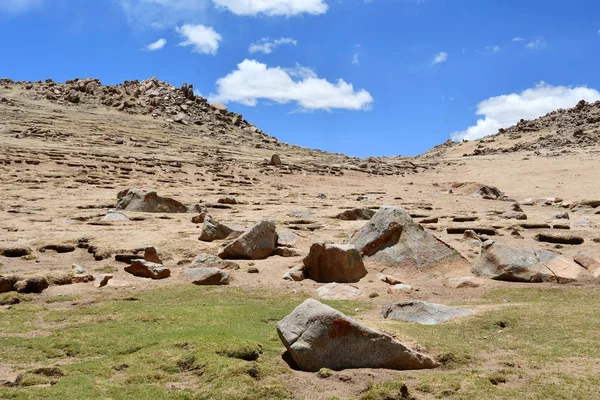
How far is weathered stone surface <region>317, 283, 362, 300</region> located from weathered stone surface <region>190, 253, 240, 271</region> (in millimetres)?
1988

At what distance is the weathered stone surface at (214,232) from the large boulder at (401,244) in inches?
120

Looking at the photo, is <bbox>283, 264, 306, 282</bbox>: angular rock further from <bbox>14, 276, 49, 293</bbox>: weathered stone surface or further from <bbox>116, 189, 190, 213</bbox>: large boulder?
<bbox>116, 189, 190, 213</bbox>: large boulder

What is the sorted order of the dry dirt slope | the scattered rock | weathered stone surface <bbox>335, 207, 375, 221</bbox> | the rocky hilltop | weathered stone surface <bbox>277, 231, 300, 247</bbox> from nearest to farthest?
the dry dirt slope → the scattered rock → weathered stone surface <bbox>277, 231, 300, 247</bbox> → weathered stone surface <bbox>335, 207, 375, 221</bbox> → the rocky hilltop

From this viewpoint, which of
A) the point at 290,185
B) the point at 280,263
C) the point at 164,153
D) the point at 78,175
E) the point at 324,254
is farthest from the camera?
the point at 164,153

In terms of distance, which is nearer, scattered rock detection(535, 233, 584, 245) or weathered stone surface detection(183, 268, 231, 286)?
weathered stone surface detection(183, 268, 231, 286)

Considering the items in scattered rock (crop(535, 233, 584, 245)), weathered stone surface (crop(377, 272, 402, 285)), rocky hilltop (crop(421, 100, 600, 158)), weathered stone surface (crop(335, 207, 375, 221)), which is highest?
rocky hilltop (crop(421, 100, 600, 158))

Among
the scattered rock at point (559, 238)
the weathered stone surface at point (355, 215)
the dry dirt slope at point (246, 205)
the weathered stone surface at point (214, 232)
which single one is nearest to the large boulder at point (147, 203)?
the dry dirt slope at point (246, 205)

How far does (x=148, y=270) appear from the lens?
33.1ft

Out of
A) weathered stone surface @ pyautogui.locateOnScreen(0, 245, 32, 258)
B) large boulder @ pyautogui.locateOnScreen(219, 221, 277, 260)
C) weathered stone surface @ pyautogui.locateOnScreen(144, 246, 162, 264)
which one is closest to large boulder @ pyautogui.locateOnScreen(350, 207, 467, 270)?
large boulder @ pyautogui.locateOnScreen(219, 221, 277, 260)

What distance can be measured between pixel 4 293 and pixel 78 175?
14.5m

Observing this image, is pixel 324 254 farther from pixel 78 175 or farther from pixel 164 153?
pixel 164 153

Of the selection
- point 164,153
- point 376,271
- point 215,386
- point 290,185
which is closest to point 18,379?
point 215,386

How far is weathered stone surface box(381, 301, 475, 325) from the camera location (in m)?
7.35

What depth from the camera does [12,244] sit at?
11352 millimetres
